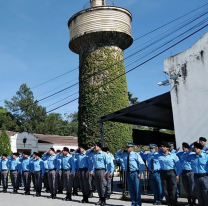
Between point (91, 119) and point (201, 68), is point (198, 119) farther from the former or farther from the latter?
point (91, 119)

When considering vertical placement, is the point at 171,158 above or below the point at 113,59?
below

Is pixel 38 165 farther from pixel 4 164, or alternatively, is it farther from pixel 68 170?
pixel 4 164

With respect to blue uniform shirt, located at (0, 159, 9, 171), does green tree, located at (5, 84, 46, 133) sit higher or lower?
higher

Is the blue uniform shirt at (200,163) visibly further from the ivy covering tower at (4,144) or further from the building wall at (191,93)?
the ivy covering tower at (4,144)

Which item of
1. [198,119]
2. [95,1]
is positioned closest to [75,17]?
[95,1]

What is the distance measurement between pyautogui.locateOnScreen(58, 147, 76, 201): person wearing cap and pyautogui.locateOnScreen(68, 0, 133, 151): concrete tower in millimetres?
9966

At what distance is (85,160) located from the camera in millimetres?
9812

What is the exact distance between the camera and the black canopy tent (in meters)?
11.2

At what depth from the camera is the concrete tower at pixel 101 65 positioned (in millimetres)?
20969

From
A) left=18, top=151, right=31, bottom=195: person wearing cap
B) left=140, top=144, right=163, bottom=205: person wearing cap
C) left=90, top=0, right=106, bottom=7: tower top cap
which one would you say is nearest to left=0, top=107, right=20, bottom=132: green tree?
left=90, top=0, right=106, bottom=7: tower top cap

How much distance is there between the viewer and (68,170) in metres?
10.5

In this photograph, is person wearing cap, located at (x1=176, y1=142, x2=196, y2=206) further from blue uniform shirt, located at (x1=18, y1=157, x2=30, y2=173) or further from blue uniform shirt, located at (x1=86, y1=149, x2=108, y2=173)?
blue uniform shirt, located at (x1=18, y1=157, x2=30, y2=173)

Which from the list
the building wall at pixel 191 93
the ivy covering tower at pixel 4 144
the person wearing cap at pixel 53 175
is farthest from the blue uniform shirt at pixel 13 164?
the ivy covering tower at pixel 4 144

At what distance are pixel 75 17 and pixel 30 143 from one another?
1876 cm
